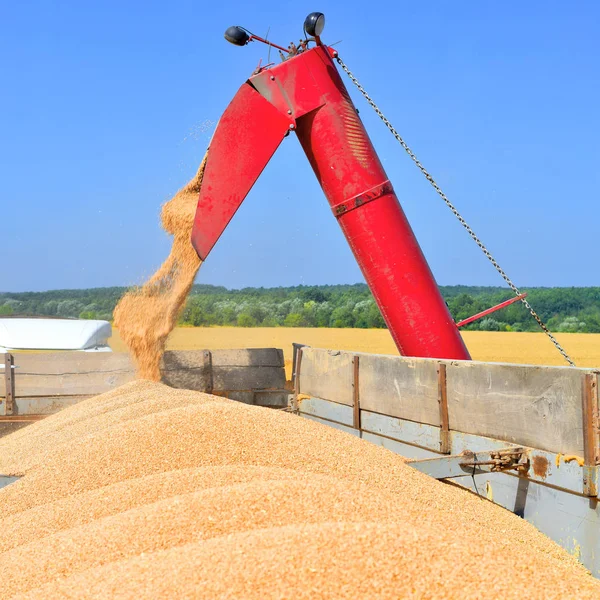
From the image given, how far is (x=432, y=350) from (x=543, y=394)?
201cm

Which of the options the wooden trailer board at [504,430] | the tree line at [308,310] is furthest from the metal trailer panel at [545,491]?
the tree line at [308,310]

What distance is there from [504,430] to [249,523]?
1808 mm

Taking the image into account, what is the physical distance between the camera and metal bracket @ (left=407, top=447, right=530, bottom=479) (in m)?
3.73

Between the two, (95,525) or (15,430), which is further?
(15,430)

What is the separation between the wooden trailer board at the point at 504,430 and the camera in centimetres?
345

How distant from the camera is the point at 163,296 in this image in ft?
22.3

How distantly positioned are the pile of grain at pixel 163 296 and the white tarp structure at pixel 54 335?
2933mm

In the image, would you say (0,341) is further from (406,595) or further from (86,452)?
(406,595)

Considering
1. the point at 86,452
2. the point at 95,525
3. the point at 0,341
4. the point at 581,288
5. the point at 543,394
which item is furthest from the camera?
the point at 581,288

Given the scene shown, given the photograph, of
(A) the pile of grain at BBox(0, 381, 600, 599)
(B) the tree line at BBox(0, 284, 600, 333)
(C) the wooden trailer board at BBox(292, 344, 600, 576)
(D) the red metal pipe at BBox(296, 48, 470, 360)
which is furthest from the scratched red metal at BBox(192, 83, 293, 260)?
(B) the tree line at BBox(0, 284, 600, 333)

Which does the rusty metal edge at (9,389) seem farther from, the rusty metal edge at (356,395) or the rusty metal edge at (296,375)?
the rusty metal edge at (356,395)

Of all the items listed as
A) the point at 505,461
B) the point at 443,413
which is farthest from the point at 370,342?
the point at 505,461

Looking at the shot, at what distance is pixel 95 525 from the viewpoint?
288cm

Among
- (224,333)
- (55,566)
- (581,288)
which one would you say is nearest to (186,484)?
(55,566)
